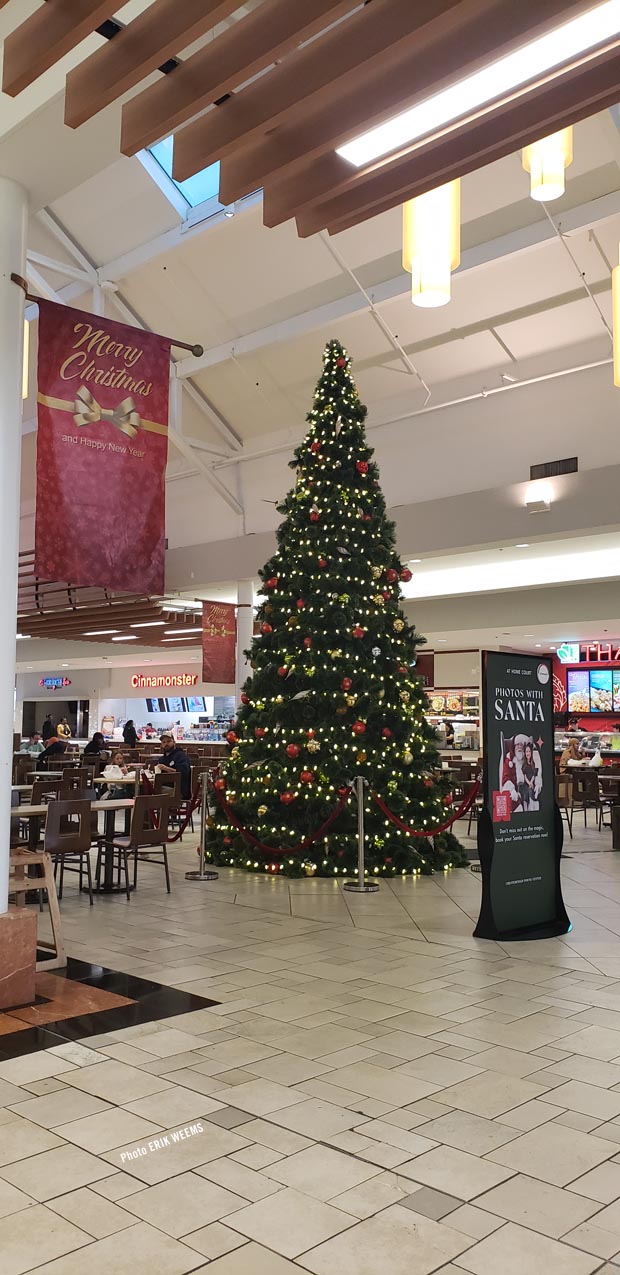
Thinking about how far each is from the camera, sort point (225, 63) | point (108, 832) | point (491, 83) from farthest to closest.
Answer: point (108, 832) < point (225, 63) < point (491, 83)

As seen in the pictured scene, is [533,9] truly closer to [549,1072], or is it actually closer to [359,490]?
[549,1072]

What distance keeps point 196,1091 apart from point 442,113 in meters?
3.35

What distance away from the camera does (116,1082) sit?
352 cm

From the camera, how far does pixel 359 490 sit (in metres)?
9.09

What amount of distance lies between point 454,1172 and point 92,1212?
1.04 m

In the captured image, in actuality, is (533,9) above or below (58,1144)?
above

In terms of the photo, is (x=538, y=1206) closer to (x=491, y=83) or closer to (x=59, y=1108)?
(x=59, y=1108)

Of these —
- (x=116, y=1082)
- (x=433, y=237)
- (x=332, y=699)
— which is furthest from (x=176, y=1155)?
(x=332, y=699)

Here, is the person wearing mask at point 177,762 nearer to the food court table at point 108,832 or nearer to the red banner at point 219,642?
Answer: the food court table at point 108,832

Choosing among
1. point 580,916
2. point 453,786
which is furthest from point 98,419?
point 453,786

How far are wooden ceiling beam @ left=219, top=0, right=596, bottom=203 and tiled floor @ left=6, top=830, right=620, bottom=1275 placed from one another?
312cm

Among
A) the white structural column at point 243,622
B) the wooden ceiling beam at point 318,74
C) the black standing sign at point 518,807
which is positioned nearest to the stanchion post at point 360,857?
the black standing sign at point 518,807

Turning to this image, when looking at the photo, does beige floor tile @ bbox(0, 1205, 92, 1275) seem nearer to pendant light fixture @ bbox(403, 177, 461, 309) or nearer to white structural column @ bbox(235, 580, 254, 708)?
pendant light fixture @ bbox(403, 177, 461, 309)

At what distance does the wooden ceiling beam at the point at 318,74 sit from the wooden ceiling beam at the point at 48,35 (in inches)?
17.7
